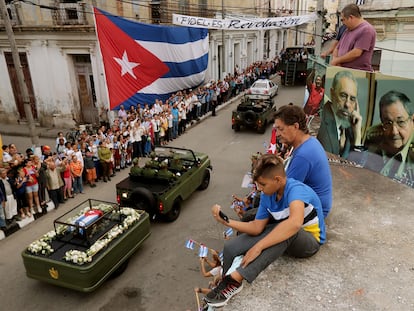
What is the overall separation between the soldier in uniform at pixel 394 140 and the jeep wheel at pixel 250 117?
11.4m

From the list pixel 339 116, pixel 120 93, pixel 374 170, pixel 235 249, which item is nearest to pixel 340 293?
pixel 235 249

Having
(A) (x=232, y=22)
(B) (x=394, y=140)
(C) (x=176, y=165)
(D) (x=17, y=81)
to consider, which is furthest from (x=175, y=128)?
(B) (x=394, y=140)

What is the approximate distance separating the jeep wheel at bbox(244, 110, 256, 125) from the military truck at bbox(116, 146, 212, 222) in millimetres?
6487

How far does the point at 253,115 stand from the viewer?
1712 cm

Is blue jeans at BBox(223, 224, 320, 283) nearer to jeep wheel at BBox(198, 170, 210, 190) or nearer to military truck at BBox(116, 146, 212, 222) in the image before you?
military truck at BBox(116, 146, 212, 222)

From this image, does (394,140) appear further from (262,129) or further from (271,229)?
(262,129)

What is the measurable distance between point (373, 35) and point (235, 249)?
427 centimetres

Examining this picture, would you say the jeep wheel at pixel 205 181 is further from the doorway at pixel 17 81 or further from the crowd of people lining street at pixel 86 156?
the doorway at pixel 17 81

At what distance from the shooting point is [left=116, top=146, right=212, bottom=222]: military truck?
9.26 meters

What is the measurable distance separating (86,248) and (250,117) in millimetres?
11812

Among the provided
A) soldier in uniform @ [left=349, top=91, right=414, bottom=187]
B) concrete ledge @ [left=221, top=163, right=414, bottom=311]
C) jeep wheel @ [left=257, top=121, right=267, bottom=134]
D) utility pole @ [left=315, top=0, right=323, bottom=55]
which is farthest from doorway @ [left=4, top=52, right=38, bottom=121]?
concrete ledge @ [left=221, top=163, right=414, bottom=311]

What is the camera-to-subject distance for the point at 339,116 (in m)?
6.38

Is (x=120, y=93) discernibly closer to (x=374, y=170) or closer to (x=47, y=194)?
(x=47, y=194)

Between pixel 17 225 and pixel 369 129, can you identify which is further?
pixel 17 225
